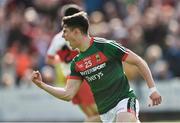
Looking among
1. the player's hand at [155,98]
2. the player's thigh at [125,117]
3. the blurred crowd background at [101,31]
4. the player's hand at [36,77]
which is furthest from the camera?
the blurred crowd background at [101,31]

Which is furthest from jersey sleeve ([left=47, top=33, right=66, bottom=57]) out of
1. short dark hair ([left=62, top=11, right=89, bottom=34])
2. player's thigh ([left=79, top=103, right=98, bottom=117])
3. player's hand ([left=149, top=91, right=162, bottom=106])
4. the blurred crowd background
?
the blurred crowd background

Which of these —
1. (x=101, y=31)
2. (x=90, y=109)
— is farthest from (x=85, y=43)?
(x=101, y=31)

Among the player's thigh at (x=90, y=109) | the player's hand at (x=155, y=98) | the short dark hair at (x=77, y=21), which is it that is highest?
the short dark hair at (x=77, y=21)

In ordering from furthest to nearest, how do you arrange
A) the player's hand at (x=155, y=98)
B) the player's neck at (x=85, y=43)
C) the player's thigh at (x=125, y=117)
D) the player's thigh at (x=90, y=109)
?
the player's thigh at (x=90, y=109) → the player's neck at (x=85, y=43) → the player's thigh at (x=125, y=117) → the player's hand at (x=155, y=98)

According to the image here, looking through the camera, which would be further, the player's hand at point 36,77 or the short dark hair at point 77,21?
the short dark hair at point 77,21

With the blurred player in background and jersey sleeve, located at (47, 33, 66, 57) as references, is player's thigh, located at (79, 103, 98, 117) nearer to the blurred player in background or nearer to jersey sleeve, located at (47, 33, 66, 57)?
the blurred player in background

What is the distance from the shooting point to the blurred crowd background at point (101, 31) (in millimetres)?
17703

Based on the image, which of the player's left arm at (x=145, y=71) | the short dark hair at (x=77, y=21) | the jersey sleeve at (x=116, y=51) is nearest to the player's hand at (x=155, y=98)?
the player's left arm at (x=145, y=71)

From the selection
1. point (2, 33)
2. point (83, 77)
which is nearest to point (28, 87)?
point (2, 33)

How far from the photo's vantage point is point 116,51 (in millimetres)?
9102

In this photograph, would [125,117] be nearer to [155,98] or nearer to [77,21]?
[155,98]

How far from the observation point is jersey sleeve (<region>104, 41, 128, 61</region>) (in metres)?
9.05

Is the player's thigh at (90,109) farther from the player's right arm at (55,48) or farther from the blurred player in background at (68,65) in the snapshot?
the player's right arm at (55,48)

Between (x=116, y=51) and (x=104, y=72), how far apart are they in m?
0.31
